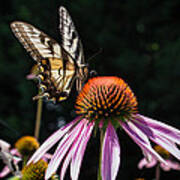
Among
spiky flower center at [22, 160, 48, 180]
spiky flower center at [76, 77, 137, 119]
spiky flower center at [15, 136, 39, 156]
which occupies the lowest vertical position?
spiky flower center at [15, 136, 39, 156]

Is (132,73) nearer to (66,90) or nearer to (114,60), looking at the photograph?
(114,60)

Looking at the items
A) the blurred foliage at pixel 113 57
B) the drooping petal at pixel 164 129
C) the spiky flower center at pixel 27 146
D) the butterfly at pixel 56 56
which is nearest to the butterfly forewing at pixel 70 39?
the butterfly at pixel 56 56

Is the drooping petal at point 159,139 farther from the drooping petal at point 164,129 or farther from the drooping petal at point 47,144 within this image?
the drooping petal at point 47,144

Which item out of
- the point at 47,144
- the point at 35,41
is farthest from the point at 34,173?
the point at 35,41

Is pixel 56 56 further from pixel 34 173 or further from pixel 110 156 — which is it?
pixel 110 156

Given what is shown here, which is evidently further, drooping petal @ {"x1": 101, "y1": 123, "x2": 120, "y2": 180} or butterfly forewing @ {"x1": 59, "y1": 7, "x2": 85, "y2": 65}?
butterfly forewing @ {"x1": 59, "y1": 7, "x2": 85, "y2": 65}

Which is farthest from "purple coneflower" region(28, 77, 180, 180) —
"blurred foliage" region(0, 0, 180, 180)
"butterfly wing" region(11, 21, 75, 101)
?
"blurred foliage" region(0, 0, 180, 180)

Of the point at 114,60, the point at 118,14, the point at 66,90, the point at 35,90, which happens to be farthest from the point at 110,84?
the point at 118,14

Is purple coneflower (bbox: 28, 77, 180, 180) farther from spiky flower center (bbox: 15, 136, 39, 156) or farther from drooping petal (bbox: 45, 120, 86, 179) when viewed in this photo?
spiky flower center (bbox: 15, 136, 39, 156)
